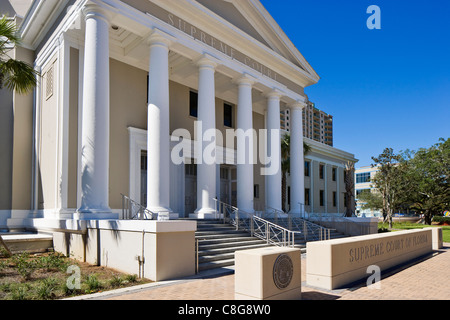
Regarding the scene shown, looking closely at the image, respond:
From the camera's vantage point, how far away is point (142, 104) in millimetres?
17922

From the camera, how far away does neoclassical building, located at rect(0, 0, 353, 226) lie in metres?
12.6

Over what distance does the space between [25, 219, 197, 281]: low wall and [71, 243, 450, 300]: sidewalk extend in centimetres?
48

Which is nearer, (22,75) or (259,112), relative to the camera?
(22,75)

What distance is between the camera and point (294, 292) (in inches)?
284

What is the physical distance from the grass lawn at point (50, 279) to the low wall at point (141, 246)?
313mm

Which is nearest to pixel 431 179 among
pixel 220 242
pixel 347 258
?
pixel 220 242

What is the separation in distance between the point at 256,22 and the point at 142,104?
7.74 meters

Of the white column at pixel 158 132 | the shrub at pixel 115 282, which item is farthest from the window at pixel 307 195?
the shrub at pixel 115 282

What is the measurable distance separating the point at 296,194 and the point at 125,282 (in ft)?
50.0

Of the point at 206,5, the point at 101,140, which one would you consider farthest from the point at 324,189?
the point at 101,140

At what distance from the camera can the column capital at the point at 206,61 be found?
646 inches

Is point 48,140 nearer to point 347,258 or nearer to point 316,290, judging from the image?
point 316,290

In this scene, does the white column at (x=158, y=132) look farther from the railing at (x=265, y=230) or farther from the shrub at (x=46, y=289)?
the shrub at (x=46, y=289)
